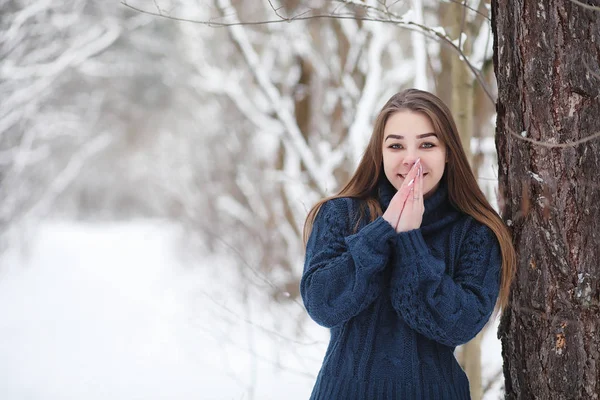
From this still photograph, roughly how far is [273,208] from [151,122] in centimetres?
1707

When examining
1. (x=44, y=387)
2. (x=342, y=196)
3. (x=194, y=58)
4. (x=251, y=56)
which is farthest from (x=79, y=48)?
(x=342, y=196)

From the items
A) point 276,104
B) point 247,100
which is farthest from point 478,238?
point 247,100

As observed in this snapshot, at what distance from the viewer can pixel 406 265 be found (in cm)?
207

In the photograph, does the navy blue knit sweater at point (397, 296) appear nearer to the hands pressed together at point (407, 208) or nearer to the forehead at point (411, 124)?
the hands pressed together at point (407, 208)

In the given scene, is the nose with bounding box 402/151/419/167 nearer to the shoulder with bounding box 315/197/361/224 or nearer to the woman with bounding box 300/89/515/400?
the woman with bounding box 300/89/515/400

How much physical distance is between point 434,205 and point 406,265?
27 cm

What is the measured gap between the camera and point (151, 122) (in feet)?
85.1

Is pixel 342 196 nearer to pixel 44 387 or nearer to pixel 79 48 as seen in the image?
pixel 44 387

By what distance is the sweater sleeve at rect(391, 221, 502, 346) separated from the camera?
6.64 feet

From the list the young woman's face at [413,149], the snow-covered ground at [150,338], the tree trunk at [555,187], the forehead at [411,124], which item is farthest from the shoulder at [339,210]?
the snow-covered ground at [150,338]

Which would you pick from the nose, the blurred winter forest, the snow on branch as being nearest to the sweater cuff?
the nose

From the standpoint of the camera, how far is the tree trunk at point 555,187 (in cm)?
215

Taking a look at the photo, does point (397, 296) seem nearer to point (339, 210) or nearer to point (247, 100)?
point (339, 210)

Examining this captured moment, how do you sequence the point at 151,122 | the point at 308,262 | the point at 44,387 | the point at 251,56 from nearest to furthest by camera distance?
the point at 308,262
the point at 251,56
the point at 44,387
the point at 151,122
